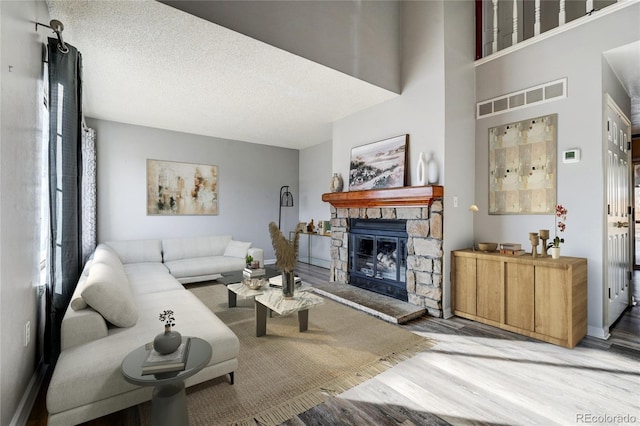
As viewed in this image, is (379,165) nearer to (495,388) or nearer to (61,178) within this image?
(495,388)

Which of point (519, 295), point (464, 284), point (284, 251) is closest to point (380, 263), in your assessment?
point (464, 284)

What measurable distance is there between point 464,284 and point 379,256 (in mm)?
1151

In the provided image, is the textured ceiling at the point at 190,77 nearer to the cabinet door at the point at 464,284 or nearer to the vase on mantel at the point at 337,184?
the vase on mantel at the point at 337,184

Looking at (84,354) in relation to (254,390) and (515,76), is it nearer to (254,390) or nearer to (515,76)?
(254,390)

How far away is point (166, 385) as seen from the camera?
155cm

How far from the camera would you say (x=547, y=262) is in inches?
108

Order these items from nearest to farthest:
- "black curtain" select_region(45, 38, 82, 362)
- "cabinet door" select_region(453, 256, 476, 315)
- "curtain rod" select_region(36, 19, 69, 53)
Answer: "curtain rod" select_region(36, 19, 69, 53) → "black curtain" select_region(45, 38, 82, 362) → "cabinet door" select_region(453, 256, 476, 315)

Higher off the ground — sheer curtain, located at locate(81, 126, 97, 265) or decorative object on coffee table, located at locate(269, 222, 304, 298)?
sheer curtain, located at locate(81, 126, 97, 265)

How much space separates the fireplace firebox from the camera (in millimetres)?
3871

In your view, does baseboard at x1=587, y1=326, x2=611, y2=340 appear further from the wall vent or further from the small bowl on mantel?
the wall vent

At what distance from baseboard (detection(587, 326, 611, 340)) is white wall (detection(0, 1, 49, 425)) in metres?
4.41

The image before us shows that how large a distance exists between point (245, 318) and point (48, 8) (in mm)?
3200

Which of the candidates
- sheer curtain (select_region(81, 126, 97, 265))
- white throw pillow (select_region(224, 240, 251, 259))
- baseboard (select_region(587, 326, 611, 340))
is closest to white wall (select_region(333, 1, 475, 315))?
baseboard (select_region(587, 326, 611, 340))

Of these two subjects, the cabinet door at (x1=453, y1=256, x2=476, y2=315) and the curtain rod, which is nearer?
the curtain rod
